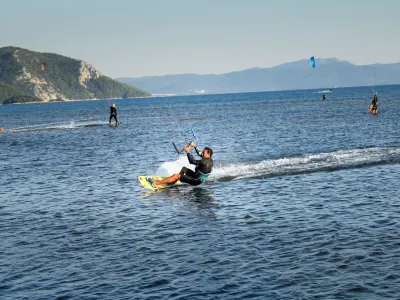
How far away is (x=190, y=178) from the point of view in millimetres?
24891

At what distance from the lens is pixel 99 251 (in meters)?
15.8

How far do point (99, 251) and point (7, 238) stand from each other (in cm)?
350

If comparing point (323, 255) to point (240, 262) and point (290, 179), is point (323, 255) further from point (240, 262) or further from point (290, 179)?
point (290, 179)

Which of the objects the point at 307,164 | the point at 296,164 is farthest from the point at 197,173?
the point at 307,164

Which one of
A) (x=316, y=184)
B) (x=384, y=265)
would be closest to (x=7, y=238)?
(x=384, y=265)

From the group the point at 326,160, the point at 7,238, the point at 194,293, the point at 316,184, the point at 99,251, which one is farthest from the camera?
the point at 326,160

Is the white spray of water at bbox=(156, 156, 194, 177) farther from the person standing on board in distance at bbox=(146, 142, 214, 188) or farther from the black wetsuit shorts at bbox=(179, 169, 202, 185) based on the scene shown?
the black wetsuit shorts at bbox=(179, 169, 202, 185)

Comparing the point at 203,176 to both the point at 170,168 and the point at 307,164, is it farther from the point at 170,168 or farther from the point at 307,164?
the point at 307,164

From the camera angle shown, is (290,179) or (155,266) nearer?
(155,266)

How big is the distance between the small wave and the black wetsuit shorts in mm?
2257

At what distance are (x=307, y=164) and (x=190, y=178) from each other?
8.12 m

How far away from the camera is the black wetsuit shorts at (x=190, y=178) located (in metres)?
24.9

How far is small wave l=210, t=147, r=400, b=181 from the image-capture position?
1099 inches

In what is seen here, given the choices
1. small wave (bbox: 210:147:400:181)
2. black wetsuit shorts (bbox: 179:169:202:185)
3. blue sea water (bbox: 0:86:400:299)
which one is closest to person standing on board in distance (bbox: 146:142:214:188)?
black wetsuit shorts (bbox: 179:169:202:185)
